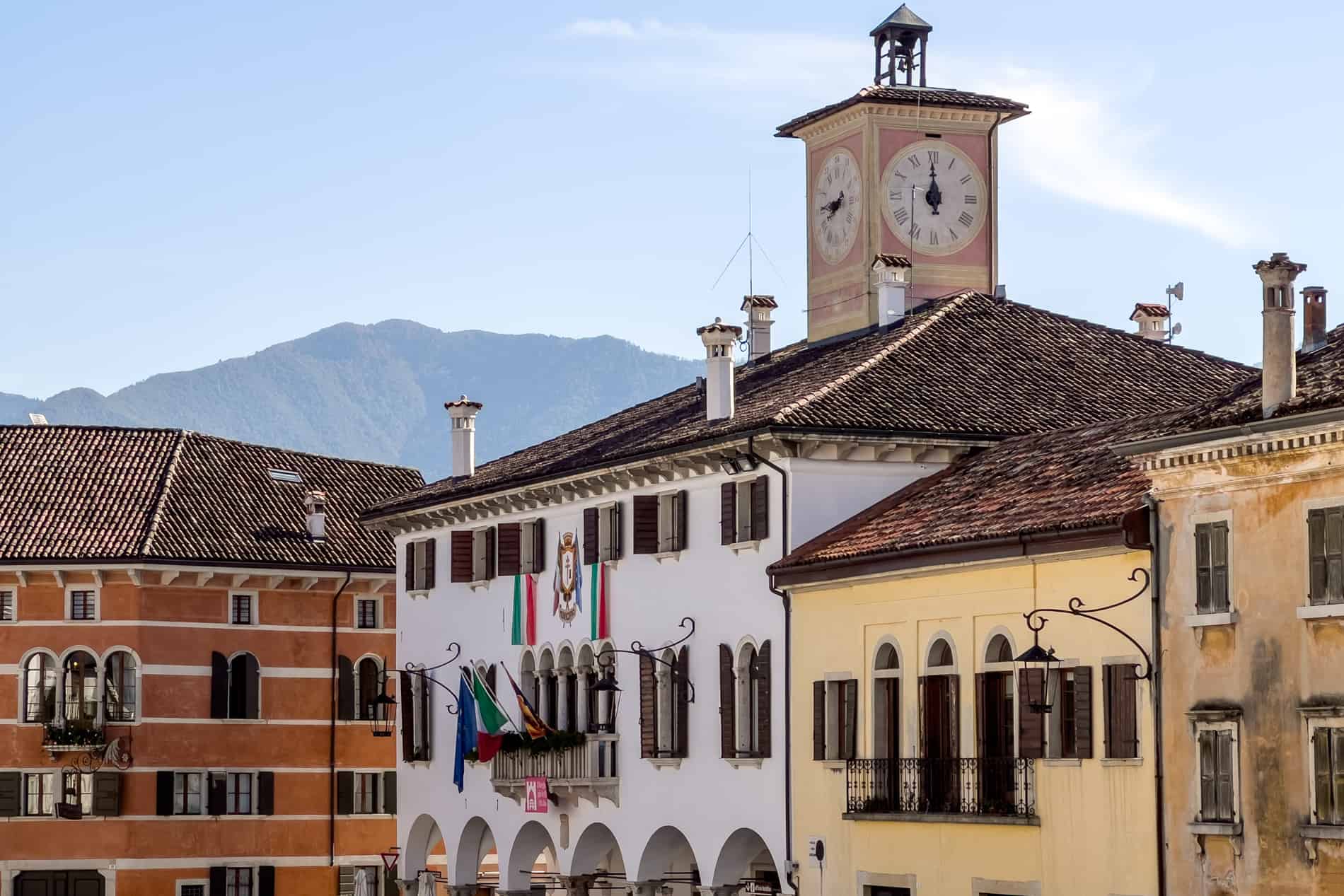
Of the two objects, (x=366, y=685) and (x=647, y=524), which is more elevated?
(x=647, y=524)

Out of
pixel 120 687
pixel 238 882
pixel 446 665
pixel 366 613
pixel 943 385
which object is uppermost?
pixel 943 385

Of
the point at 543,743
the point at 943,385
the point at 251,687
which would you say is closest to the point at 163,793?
the point at 251,687

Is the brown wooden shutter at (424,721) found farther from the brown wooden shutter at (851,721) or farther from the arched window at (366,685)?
the brown wooden shutter at (851,721)

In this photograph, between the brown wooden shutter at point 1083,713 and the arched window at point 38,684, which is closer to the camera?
the brown wooden shutter at point 1083,713

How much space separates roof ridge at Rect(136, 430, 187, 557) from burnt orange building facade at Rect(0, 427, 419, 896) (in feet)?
0.24

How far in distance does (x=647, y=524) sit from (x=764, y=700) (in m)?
5.56

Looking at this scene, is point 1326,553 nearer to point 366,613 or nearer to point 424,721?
point 424,721

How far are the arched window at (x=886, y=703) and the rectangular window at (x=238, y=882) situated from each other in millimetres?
28792

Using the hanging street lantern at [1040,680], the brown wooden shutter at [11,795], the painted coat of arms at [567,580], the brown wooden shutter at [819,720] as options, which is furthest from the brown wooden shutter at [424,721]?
the hanging street lantern at [1040,680]

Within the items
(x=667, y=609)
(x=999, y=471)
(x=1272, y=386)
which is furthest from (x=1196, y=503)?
(x=667, y=609)

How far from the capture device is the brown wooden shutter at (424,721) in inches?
2170

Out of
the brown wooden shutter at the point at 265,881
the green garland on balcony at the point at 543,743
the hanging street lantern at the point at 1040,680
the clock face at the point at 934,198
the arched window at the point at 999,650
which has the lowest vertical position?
the brown wooden shutter at the point at 265,881

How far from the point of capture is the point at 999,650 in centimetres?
3512

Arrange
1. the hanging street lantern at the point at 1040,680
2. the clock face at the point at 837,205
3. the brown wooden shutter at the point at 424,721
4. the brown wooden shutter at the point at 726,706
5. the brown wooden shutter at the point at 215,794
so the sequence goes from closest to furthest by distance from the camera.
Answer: the hanging street lantern at the point at 1040,680, the brown wooden shutter at the point at 726,706, the clock face at the point at 837,205, the brown wooden shutter at the point at 424,721, the brown wooden shutter at the point at 215,794
